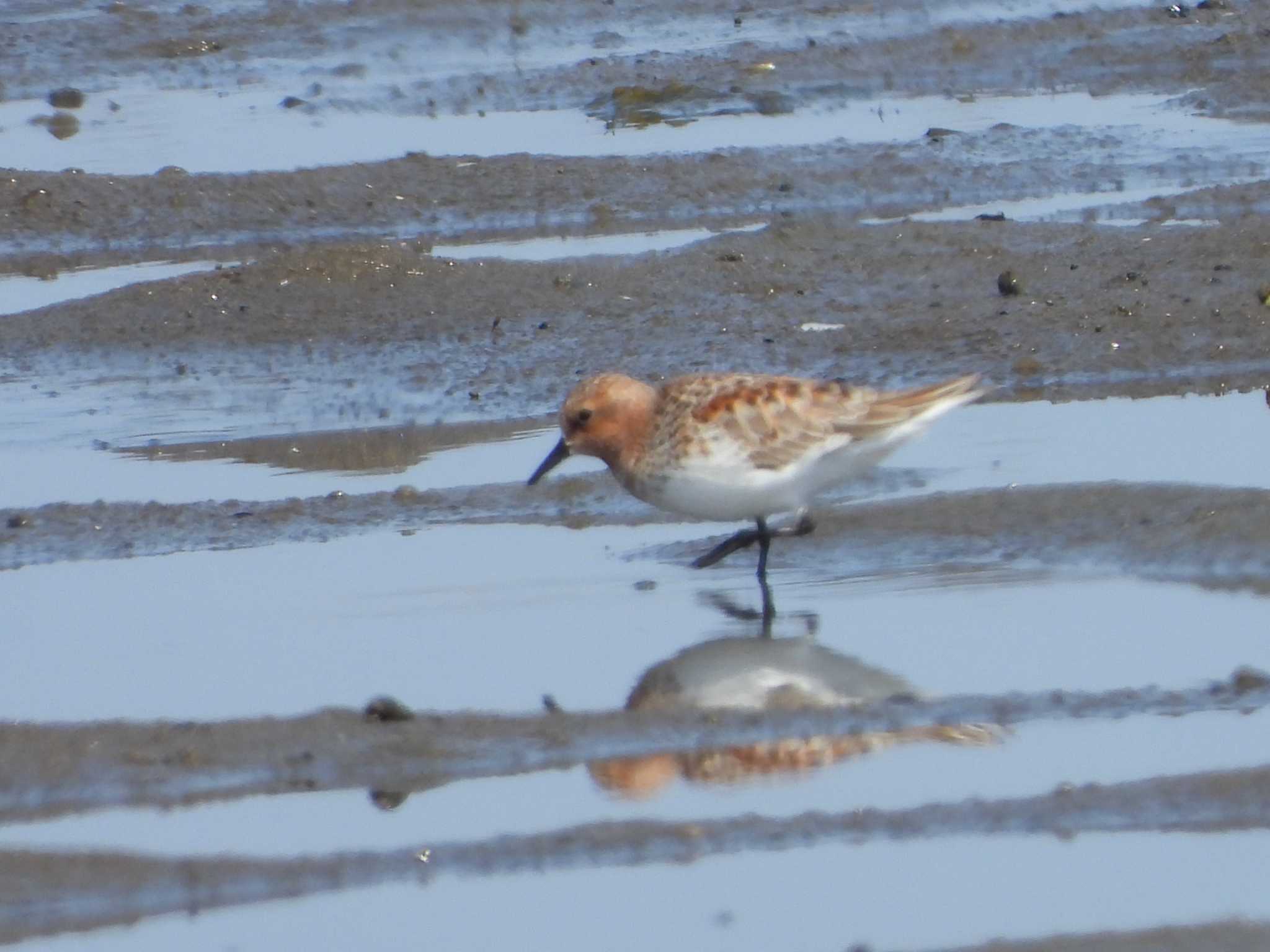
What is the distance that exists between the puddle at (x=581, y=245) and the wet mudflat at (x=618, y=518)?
59 millimetres

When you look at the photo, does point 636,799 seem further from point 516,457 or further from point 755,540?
point 516,457

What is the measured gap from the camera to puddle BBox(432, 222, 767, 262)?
11383mm

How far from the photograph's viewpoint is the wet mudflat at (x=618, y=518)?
5.07 m

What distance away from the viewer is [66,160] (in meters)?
13.3

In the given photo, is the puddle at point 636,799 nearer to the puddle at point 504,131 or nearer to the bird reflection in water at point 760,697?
the bird reflection in water at point 760,697

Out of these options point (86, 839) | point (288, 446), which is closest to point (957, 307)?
point (288, 446)

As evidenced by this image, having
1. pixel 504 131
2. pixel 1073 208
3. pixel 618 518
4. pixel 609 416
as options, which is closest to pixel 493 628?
pixel 609 416

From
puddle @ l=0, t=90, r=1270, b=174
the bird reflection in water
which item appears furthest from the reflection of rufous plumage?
puddle @ l=0, t=90, r=1270, b=174

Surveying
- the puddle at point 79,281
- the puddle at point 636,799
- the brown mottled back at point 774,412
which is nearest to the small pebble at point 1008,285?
the brown mottled back at point 774,412

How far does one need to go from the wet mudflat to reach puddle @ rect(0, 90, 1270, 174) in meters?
0.05

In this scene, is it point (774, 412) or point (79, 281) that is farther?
point (79, 281)

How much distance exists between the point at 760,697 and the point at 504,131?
8.45 m

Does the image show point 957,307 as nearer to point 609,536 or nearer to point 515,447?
point 515,447

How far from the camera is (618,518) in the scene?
7.80 m
